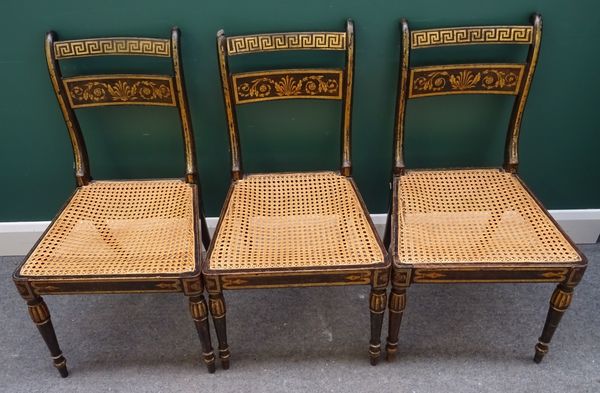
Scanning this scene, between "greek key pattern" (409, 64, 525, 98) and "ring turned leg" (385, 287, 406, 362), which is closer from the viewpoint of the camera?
"ring turned leg" (385, 287, 406, 362)

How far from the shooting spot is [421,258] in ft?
4.53

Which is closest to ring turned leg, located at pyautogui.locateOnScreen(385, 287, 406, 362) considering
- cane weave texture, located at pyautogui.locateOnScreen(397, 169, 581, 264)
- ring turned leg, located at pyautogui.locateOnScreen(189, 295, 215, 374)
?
cane weave texture, located at pyautogui.locateOnScreen(397, 169, 581, 264)

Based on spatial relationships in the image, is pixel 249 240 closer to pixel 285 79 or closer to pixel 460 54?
pixel 285 79

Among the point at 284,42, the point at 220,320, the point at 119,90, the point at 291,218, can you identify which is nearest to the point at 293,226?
the point at 291,218

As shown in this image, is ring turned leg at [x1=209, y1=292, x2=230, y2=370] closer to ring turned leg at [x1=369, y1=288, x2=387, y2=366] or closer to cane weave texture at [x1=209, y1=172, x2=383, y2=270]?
cane weave texture at [x1=209, y1=172, x2=383, y2=270]

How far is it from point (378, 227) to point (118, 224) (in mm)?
975

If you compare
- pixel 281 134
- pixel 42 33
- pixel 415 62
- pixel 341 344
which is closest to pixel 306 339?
pixel 341 344

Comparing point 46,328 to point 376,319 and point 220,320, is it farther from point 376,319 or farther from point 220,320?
point 376,319

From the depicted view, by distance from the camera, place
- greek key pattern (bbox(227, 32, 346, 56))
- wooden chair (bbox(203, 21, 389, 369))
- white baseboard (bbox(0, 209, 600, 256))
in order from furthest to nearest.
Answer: white baseboard (bbox(0, 209, 600, 256)), greek key pattern (bbox(227, 32, 346, 56)), wooden chair (bbox(203, 21, 389, 369))

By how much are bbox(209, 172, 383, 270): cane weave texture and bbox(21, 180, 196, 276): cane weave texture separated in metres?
0.12

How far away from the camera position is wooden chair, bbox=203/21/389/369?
4.48ft

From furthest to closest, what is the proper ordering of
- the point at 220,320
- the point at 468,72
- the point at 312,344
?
the point at 312,344 → the point at 468,72 → the point at 220,320

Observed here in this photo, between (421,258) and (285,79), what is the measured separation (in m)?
0.67

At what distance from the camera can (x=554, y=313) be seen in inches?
58.2
